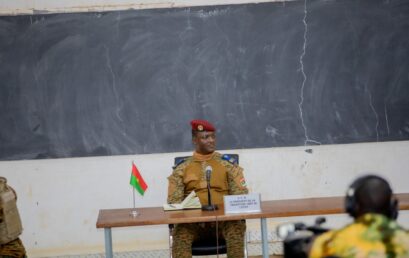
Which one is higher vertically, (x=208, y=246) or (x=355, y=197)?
(x=355, y=197)

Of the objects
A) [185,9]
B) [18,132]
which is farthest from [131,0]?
[18,132]

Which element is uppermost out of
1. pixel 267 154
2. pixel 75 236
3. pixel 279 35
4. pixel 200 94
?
pixel 279 35

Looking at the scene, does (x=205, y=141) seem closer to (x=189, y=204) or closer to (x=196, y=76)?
(x=189, y=204)

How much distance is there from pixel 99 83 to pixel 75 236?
1.46 m

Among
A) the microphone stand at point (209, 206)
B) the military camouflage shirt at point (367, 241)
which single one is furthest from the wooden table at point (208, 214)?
the military camouflage shirt at point (367, 241)

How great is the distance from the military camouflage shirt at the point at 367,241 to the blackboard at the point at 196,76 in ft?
14.3

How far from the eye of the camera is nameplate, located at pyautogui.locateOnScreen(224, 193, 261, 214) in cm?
485

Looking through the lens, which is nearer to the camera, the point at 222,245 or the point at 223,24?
the point at 222,245

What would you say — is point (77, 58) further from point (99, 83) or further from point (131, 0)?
point (131, 0)

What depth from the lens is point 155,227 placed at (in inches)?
267

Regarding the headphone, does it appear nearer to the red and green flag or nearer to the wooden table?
the wooden table

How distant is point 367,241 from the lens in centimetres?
227

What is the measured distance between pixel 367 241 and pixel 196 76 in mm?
4528

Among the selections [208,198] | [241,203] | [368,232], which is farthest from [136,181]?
[368,232]
